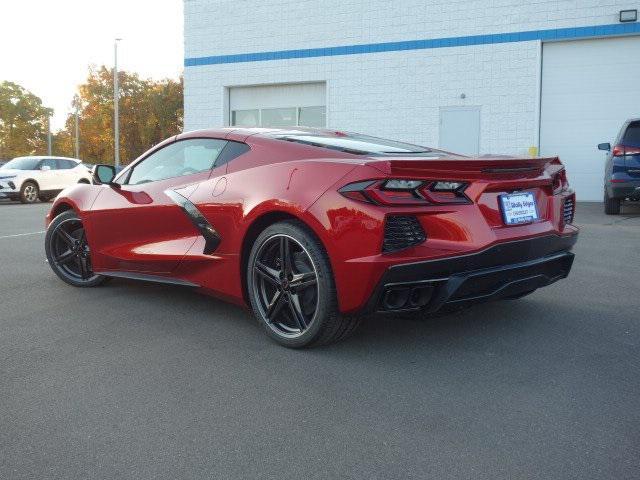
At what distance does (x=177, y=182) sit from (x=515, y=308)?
249cm

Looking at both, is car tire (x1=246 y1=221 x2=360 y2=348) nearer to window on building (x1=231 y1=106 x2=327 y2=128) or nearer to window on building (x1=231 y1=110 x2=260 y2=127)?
window on building (x1=231 y1=106 x2=327 y2=128)

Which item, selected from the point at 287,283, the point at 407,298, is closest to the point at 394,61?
the point at 287,283

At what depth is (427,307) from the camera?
10.7 feet

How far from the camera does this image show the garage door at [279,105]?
20609 mm

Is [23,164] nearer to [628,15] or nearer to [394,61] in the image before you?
[394,61]

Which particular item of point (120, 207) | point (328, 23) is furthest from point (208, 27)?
point (120, 207)

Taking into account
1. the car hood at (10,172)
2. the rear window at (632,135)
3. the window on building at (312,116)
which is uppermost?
the window on building at (312,116)

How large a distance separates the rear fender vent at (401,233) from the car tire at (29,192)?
17.9 meters

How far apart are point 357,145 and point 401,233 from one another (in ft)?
3.05

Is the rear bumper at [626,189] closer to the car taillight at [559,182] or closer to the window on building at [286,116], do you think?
the car taillight at [559,182]

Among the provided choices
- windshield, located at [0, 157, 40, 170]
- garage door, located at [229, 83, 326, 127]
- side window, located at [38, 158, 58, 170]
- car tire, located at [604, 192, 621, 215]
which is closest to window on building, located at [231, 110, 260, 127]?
garage door, located at [229, 83, 326, 127]

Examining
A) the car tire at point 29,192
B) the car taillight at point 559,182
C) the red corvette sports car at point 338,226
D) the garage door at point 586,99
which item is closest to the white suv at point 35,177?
the car tire at point 29,192

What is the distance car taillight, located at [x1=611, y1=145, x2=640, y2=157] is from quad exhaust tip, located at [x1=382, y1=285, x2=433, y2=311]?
9.39m

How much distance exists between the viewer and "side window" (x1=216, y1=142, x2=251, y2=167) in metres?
4.08
